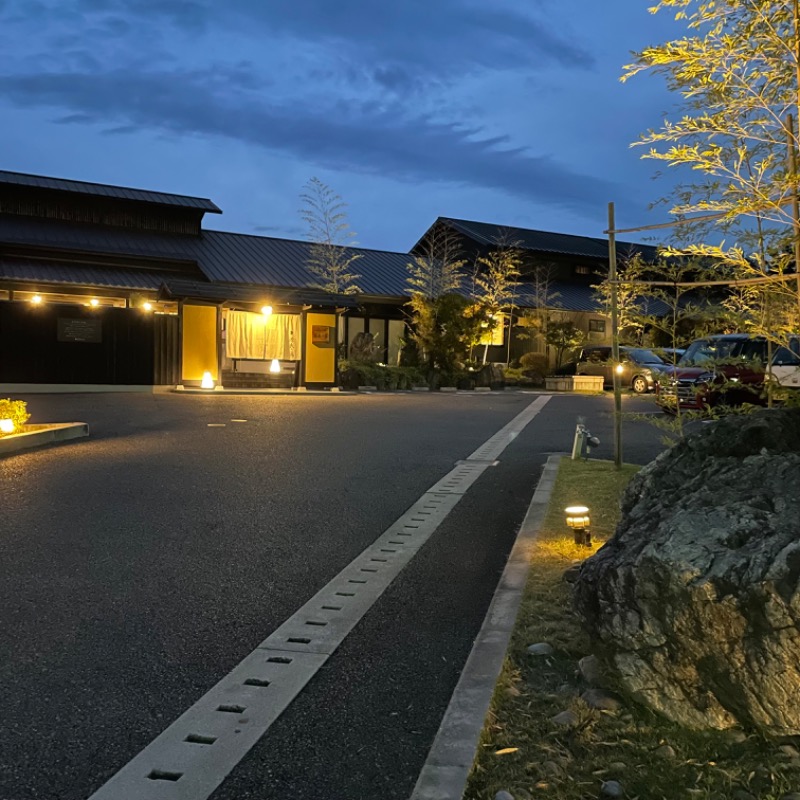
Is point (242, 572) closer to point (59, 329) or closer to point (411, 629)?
point (411, 629)

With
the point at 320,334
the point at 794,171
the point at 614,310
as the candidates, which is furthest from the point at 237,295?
the point at 794,171

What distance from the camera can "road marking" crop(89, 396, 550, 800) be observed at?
7.80 feet

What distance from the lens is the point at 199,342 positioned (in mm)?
23422

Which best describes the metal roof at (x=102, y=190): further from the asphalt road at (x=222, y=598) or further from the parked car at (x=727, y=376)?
the parked car at (x=727, y=376)

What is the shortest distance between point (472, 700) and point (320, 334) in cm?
2229

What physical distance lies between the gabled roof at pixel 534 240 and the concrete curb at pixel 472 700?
1295 inches

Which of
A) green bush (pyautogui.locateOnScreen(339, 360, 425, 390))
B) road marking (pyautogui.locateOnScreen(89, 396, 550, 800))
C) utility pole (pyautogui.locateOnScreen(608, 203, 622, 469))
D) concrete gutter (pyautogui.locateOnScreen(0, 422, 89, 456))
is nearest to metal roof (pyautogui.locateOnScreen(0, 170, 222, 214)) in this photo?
green bush (pyautogui.locateOnScreen(339, 360, 425, 390))

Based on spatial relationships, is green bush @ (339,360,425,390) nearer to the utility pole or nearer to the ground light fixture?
the utility pole

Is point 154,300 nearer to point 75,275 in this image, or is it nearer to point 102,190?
point 75,275

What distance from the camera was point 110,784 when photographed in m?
2.35

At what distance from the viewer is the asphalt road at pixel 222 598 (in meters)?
2.57

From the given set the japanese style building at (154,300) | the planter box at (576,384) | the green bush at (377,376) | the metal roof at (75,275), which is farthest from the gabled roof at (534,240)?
the metal roof at (75,275)

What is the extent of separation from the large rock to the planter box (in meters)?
26.0

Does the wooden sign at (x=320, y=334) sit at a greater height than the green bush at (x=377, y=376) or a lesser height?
greater
